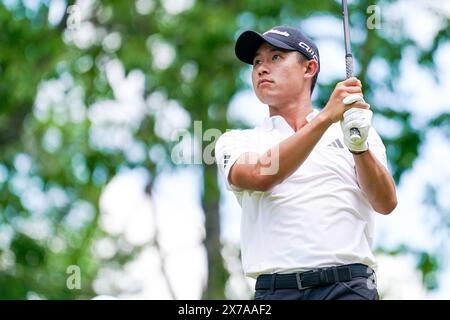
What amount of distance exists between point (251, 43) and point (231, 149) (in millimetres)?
550

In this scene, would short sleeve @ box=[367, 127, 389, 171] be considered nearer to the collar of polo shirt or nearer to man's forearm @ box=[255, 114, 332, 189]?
the collar of polo shirt

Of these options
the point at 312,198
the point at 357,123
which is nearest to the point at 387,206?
the point at 312,198

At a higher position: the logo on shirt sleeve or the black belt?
the logo on shirt sleeve

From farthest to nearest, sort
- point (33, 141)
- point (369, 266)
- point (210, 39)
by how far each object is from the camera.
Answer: point (33, 141) < point (210, 39) < point (369, 266)

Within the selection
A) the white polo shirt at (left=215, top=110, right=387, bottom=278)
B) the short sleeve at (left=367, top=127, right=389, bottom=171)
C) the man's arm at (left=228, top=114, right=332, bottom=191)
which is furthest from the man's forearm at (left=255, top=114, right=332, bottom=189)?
the short sleeve at (left=367, top=127, right=389, bottom=171)

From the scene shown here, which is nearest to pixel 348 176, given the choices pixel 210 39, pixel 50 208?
pixel 210 39

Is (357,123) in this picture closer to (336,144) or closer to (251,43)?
(336,144)

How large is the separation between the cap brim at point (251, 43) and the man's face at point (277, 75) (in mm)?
29

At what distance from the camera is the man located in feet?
16.0

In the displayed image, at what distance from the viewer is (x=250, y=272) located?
5.09 m

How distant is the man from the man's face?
13 cm

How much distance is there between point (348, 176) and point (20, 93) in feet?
27.7
